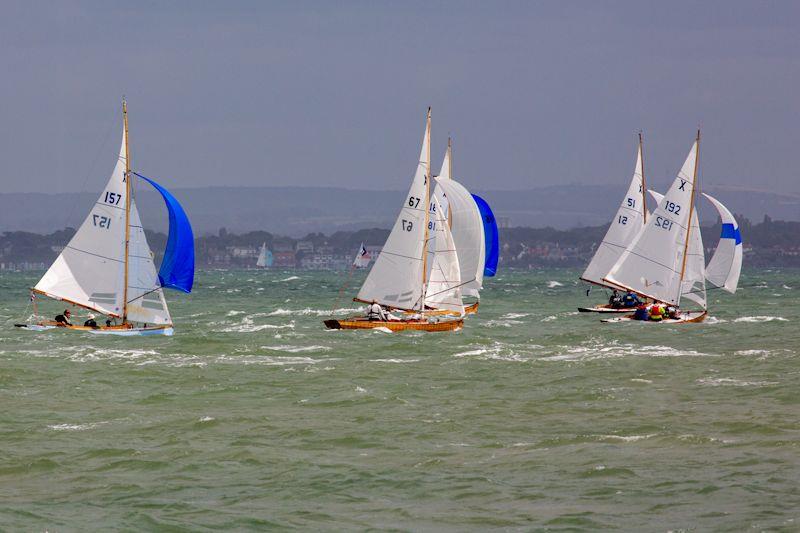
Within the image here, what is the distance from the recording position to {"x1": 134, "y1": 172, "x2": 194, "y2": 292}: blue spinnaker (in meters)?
50.6

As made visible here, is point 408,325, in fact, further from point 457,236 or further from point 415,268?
point 457,236

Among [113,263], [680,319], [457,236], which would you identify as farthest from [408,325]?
[680,319]

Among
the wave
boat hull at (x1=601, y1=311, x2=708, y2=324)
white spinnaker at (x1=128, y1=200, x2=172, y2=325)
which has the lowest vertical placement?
the wave

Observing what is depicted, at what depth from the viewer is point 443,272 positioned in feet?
184

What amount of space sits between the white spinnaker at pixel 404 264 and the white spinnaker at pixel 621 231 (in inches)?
625

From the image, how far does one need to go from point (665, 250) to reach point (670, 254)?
0.95ft

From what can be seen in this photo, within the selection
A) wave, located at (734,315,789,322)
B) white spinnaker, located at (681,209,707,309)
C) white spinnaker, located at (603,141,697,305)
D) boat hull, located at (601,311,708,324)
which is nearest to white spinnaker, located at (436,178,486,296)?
white spinnaker, located at (603,141,697,305)

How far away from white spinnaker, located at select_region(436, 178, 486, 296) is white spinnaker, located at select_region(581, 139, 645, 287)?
410 inches

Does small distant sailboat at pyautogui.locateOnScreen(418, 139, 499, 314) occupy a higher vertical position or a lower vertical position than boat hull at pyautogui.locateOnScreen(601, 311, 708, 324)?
higher

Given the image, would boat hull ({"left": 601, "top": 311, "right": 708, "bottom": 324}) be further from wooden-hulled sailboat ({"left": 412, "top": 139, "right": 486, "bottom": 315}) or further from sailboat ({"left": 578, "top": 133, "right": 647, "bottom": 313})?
wooden-hulled sailboat ({"left": 412, "top": 139, "right": 486, "bottom": 315})

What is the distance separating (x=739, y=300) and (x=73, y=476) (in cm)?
8253

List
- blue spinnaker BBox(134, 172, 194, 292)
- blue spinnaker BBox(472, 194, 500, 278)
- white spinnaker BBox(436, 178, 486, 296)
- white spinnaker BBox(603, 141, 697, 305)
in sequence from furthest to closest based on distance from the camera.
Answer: blue spinnaker BBox(472, 194, 500, 278) < white spinnaker BBox(603, 141, 697, 305) < white spinnaker BBox(436, 178, 486, 296) < blue spinnaker BBox(134, 172, 194, 292)

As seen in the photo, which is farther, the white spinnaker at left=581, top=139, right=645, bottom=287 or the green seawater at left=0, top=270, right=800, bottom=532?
the white spinnaker at left=581, top=139, right=645, bottom=287

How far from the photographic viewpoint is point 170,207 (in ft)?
167
